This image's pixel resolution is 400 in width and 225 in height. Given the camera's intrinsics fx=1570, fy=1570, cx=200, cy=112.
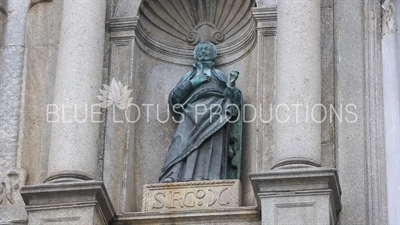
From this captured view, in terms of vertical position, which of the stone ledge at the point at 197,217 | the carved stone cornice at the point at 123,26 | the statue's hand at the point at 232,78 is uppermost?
the carved stone cornice at the point at 123,26

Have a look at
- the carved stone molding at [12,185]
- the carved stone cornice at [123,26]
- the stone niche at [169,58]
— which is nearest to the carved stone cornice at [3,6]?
the carved stone cornice at [123,26]

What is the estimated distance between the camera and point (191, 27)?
16.4 metres

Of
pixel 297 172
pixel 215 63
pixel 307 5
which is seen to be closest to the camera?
pixel 297 172

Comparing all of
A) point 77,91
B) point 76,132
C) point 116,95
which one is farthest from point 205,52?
point 76,132

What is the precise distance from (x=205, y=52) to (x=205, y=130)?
982mm

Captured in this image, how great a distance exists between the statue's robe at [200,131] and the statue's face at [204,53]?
306mm

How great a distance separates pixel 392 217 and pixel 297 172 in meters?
1.08

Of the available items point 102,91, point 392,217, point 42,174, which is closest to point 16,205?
point 42,174

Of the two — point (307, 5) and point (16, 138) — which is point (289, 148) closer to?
point (307, 5)

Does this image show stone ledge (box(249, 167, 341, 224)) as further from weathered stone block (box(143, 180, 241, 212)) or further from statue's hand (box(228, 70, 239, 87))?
statue's hand (box(228, 70, 239, 87))

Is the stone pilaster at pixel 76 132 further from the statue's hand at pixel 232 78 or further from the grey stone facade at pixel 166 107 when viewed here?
the statue's hand at pixel 232 78

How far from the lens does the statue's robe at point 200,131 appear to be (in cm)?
1513

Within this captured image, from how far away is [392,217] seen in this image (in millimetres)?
14266

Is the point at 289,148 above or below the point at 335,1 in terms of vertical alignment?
below
